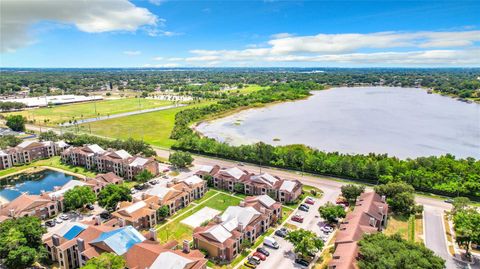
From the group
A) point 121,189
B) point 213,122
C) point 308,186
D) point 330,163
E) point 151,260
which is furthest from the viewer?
point 213,122

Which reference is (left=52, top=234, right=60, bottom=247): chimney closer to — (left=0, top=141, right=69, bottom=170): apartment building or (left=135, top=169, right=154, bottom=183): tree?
(left=135, top=169, right=154, bottom=183): tree

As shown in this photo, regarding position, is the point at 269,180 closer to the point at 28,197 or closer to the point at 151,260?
the point at 151,260

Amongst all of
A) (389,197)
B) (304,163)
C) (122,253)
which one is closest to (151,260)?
(122,253)

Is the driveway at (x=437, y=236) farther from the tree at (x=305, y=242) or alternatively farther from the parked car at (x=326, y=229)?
the tree at (x=305, y=242)

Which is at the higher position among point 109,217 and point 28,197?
point 28,197

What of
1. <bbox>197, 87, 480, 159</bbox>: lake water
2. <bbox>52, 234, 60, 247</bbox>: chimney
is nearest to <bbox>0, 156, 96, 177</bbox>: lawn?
<bbox>52, 234, 60, 247</bbox>: chimney

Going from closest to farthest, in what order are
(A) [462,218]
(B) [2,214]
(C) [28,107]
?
(A) [462,218], (B) [2,214], (C) [28,107]

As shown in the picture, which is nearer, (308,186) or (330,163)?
(308,186)

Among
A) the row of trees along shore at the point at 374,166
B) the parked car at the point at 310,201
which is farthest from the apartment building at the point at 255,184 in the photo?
the row of trees along shore at the point at 374,166
